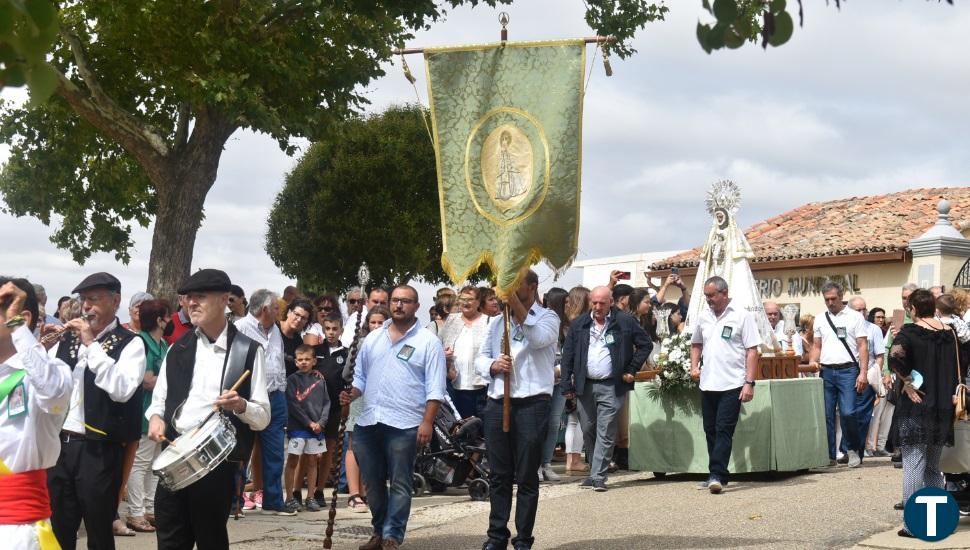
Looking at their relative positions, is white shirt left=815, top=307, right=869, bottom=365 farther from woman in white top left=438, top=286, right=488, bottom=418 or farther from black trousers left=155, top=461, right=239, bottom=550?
black trousers left=155, top=461, right=239, bottom=550

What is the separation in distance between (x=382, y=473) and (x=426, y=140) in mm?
38689

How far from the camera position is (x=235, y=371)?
22.4ft

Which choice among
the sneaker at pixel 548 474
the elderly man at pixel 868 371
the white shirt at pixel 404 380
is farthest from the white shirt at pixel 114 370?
the elderly man at pixel 868 371

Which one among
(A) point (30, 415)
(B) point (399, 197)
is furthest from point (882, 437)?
(B) point (399, 197)

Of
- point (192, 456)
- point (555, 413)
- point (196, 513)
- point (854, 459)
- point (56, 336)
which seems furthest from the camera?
point (854, 459)

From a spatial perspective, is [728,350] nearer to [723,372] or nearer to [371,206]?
[723,372]

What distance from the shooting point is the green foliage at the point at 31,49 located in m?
3.10

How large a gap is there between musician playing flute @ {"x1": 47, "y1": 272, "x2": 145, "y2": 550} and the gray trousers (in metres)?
6.25

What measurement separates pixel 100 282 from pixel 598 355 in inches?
267

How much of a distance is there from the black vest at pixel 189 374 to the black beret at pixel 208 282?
0.24 metres

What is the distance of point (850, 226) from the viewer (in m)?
36.3

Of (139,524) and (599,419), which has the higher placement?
(599,419)

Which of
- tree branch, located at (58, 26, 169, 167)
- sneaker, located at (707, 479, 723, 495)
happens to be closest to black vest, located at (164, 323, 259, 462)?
sneaker, located at (707, 479, 723, 495)

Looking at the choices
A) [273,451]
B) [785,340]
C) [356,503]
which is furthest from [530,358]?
[785,340]
